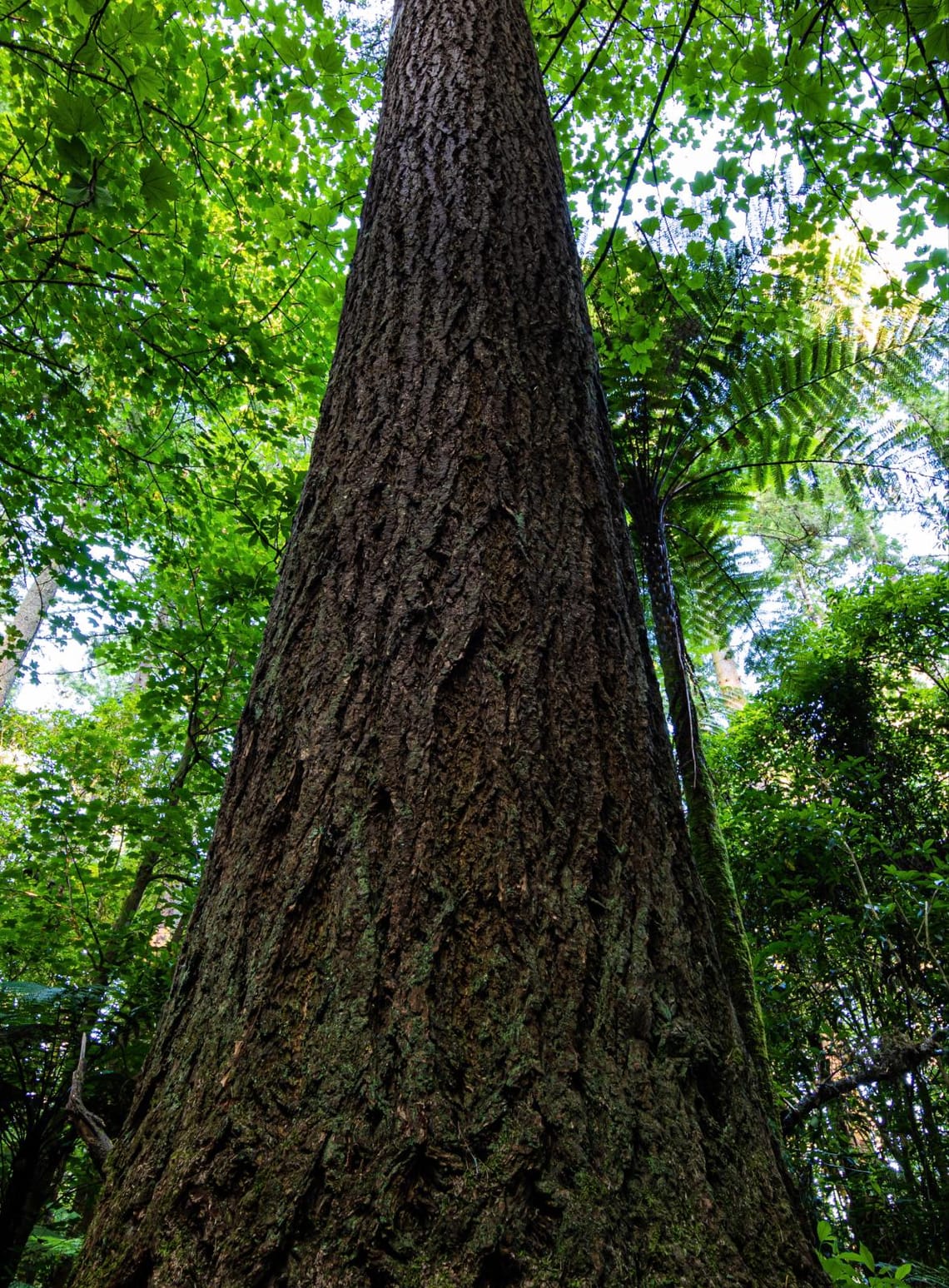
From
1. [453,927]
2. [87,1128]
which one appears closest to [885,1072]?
[453,927]

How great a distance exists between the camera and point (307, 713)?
94cm

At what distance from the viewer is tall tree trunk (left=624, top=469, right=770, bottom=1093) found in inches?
83.7

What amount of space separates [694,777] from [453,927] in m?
2.23

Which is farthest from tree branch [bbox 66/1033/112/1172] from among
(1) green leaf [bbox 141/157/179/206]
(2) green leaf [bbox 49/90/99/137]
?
(2) green leaf [bbox 49/90/99/137]

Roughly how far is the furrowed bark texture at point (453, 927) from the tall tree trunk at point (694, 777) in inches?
42.8

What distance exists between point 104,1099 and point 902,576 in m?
6.47

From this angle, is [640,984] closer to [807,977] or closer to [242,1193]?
[242,1193]

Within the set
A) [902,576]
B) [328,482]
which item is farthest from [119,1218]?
[902,576]

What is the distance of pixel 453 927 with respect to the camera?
2.40 feet

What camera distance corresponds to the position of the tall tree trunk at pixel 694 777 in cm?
213

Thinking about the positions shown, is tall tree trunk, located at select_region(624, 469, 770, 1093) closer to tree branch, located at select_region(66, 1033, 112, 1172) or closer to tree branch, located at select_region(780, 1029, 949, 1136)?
tree branch, located at select_region(780, 1029, 949, 1136)

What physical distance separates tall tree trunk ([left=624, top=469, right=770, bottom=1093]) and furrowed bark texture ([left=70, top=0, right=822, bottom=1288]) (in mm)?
1088

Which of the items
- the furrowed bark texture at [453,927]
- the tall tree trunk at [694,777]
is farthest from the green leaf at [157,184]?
the tall tree trunk at [694,777]

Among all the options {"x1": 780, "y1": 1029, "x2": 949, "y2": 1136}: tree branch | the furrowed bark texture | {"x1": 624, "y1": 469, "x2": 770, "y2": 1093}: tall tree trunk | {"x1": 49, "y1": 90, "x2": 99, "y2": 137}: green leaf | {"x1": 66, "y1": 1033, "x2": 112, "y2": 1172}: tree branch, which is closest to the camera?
the furrowed bark texture
